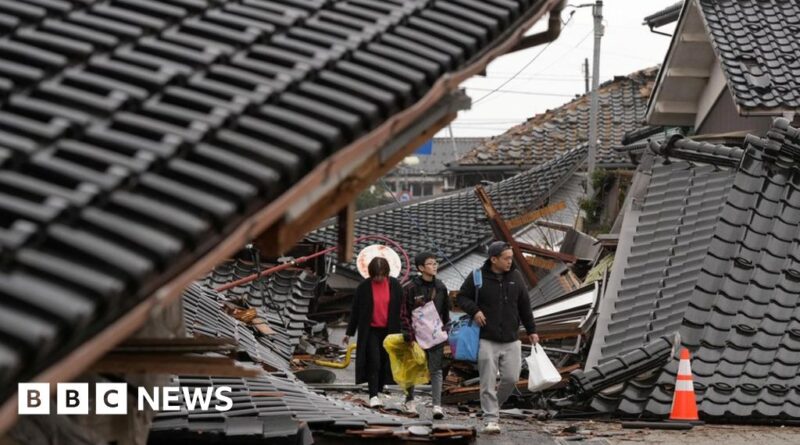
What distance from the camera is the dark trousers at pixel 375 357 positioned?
46.9 ft

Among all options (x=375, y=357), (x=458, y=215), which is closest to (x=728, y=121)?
(x=375, y=357)

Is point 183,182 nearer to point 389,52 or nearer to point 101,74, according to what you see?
point 101,74

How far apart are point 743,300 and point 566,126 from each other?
87.8 ft

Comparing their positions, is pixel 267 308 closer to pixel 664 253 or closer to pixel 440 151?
pixel 664 253

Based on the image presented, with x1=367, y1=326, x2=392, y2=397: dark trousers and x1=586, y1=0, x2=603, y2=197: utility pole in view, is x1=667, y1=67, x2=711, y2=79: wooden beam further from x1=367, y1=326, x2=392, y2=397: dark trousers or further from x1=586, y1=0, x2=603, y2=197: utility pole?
x1=367, y1=326, x2=392, y2=397: dark trousers

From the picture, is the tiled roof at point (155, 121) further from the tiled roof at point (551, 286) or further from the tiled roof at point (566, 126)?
the tiled roof at point (566, 126)

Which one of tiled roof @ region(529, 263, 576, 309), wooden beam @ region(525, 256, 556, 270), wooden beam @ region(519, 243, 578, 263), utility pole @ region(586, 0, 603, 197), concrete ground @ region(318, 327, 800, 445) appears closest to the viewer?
concrete ground @ region(318, 327, 800, 445)

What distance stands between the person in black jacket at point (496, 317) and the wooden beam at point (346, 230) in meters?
7.36

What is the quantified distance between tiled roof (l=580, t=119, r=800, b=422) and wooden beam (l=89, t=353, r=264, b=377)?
7.29 m

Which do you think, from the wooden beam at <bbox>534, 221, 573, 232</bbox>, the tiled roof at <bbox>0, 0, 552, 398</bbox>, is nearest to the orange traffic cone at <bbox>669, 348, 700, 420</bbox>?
the tiled roof at <bbox>0, 0, 552, 398</bbox>

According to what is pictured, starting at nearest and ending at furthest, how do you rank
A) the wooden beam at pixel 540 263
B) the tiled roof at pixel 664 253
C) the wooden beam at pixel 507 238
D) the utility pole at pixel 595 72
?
the tiled roof at pixel 664 253 < the wooden beam at pixel 507 238 < the wooden beam at pixel 540 263 < the utility pole at pixel 595 72

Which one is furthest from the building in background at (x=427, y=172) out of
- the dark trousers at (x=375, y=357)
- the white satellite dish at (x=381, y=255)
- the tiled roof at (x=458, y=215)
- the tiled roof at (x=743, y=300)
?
the tiled roof at (x=743, y=300)

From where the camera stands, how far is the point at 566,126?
1540 inches

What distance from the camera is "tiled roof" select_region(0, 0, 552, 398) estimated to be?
3.30m
